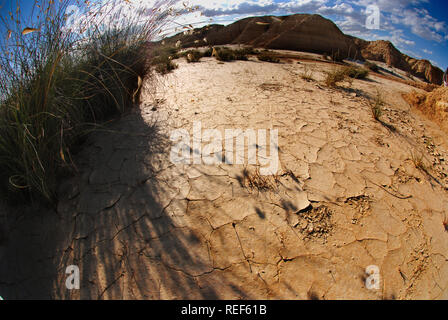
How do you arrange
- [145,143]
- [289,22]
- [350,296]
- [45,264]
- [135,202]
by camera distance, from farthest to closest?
[289,22] → [145,143] → [135,202] → [45,264] → [350,296]

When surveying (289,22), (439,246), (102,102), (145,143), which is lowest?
(439,246)

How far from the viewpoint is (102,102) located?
235 cm

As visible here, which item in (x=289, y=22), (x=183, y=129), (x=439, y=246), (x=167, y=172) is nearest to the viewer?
(x=439, y=246)

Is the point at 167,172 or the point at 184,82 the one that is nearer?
the point at 167,172

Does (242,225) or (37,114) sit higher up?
(37,114)

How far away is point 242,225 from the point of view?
129cm

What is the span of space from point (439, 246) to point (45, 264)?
2.40 m

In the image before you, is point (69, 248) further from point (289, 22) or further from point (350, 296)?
point (289, 22)

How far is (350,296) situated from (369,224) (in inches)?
21.5

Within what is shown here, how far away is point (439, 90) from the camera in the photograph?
293 centimetres

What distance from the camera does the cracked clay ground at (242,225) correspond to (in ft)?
3.43

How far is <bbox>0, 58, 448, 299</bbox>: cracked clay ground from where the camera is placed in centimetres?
105

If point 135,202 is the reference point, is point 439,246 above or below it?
below

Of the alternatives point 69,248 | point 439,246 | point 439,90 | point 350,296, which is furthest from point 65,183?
point 439,90
